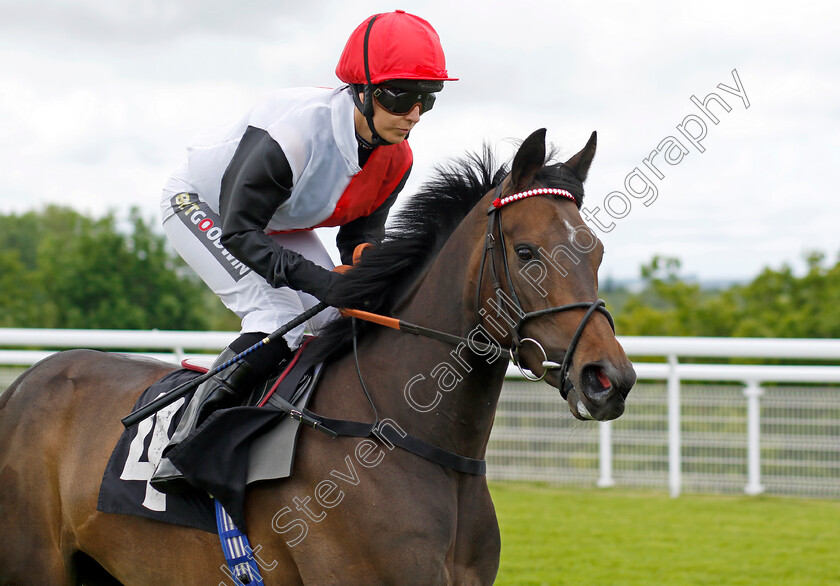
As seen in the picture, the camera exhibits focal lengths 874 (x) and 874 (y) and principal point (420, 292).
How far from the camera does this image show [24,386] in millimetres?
3375

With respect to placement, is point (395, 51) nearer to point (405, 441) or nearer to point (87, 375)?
point (405, 441)

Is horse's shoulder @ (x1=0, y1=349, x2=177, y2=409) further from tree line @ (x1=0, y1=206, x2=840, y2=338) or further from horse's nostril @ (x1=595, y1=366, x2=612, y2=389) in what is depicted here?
tree line @ (x1=0, y1=206, x2=840, y2=338)

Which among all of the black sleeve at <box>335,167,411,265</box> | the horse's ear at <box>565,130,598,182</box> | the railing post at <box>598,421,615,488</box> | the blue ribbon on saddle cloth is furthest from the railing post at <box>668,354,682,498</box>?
the blue ribbon on saddle cloth

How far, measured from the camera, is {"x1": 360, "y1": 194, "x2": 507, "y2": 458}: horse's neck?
2.57m

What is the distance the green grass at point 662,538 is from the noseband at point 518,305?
286 cm

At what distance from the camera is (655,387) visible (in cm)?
723

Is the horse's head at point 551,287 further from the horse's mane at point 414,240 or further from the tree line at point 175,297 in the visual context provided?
the tree line at point 175,297

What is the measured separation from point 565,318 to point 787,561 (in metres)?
3.87

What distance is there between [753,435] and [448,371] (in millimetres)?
4971

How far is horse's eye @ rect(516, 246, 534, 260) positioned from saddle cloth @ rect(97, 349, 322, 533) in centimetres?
78

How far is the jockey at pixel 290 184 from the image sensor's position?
2688mm

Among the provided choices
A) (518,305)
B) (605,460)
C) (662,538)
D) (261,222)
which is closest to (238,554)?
(261,222)

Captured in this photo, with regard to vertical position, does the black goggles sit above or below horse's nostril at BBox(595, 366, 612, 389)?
above

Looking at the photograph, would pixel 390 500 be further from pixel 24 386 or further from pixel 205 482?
pixel 24 386
